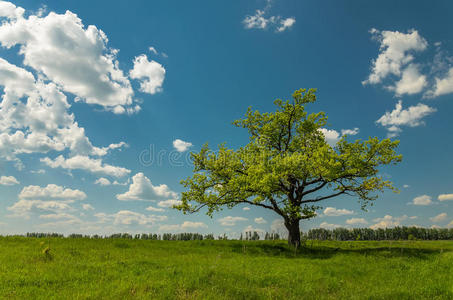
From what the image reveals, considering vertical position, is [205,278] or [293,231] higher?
[293,231]

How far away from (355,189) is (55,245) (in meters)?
25.3

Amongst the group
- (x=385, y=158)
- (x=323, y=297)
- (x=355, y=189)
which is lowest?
(x=323, y=297)

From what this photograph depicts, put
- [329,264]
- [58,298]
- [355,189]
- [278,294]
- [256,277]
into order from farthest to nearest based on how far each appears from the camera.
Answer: [355,189], [329,264], [256,277], [278,294], [58,298]

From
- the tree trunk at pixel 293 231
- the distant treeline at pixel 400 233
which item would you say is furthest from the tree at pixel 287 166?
the distant treeline at pixel 400 233

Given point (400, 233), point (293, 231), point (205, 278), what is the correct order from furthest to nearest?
point (400, 233)
point (293, 231)
point (205, 278)

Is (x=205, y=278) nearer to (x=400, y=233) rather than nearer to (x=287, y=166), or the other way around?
(x=287, y=166)

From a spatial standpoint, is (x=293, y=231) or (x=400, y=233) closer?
(x=293, y=231)

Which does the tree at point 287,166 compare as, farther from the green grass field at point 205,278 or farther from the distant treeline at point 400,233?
the distant treeline at point 400,233

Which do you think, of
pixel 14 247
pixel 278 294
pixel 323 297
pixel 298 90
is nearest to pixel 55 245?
pixel 14 247

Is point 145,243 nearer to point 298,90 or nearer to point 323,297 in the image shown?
point 323,297

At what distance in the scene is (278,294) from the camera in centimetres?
1158

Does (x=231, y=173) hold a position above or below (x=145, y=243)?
above

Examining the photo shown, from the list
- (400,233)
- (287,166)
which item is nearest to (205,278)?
(287,166)

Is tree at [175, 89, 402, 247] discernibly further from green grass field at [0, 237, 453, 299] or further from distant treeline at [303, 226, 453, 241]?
distant treeline at [303, 226, 453, 241]
